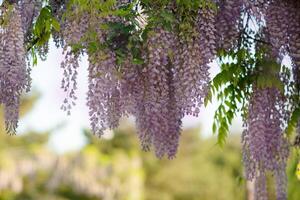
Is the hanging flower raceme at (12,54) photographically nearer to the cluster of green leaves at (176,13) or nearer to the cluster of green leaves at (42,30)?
the cluster of green leaves at (42,30)

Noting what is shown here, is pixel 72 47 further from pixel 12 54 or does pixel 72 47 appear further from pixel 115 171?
pixel 115 171

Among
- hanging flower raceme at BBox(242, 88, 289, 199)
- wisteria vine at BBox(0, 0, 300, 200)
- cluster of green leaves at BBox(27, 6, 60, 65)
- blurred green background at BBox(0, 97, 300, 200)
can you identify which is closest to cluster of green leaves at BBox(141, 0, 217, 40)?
wisteria vine at BBox(0, 0, 300, 200)

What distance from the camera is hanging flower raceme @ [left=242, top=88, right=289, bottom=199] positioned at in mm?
4855

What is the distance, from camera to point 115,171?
24.8 metres

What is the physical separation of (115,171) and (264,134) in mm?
20163

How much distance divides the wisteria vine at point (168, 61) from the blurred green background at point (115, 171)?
14.0 meters

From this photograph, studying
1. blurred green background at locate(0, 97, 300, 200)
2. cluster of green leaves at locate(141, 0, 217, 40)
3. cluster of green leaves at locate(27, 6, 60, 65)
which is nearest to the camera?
cluster of green leaves at locate(141, 0, 217, 40)

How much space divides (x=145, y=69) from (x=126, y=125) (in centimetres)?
2704

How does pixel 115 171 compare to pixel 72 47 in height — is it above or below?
above

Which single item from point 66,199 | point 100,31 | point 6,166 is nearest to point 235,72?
point 100,31

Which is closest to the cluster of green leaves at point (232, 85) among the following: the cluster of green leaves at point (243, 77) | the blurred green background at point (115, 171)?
the cluster of green leaves at point (243, 77)

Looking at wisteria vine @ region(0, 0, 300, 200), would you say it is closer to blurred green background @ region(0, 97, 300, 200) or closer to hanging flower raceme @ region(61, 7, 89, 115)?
hanging flower raceme @ region(61, 7, 89, 115)

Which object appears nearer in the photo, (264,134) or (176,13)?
(176,13)

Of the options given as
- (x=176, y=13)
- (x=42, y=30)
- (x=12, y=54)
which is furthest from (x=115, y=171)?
(x=176, y=13)
